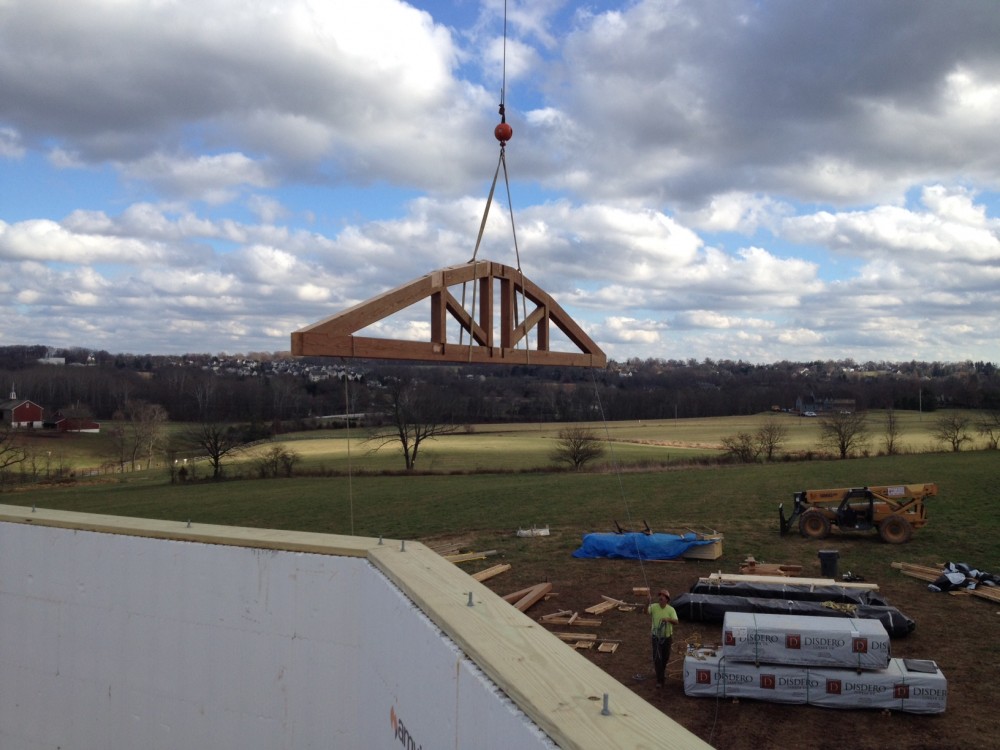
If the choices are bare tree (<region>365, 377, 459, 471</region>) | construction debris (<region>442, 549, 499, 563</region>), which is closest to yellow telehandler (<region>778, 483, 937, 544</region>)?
construction debris (<region>442, 549, 499, 563</region>)

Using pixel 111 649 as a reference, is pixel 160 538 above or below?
above

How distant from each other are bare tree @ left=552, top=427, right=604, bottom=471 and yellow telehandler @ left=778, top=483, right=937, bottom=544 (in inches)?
1018

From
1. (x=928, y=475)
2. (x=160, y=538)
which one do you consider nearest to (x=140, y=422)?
(x=928, y=475)

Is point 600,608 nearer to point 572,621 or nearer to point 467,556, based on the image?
point 572,621

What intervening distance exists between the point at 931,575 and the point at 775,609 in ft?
22.0

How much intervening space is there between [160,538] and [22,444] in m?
56.7

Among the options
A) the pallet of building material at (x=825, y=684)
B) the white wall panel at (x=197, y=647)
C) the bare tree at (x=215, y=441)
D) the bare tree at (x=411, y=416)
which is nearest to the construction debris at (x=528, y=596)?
the pallet of building material at (x=825, y=684)

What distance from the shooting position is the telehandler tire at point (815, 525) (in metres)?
21.2

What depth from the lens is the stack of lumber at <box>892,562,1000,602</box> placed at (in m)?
15.1

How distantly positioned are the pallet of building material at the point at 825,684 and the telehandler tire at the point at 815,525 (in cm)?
1142

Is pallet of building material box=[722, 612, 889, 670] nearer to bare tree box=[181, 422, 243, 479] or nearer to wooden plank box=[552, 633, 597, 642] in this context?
wooden plank box=[552, 633, 597, 642]

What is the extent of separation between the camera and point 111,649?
7.93m

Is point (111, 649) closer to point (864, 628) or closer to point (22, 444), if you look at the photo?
point (864, 628)

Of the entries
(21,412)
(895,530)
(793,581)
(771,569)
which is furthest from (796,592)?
(21,412)
